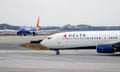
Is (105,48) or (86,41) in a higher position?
(86,41)

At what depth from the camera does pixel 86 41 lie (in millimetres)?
39844

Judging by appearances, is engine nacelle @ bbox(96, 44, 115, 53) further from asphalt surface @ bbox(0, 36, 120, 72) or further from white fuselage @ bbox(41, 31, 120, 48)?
asphalt surface @ bbox(0, 36, 120, 72)

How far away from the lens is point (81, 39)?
4003cm

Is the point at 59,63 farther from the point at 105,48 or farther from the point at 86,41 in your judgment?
the point at 86,41

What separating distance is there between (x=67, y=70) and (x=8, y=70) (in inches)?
137

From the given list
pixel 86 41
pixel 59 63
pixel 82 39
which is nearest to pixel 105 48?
pixel 86 41

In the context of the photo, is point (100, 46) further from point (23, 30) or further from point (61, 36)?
point (23, 30)

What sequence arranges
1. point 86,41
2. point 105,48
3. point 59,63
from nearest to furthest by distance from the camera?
point 59,63 → point 105,48 → point 86,41

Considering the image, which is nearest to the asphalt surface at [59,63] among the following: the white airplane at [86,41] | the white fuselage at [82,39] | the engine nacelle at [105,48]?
the engine nacelle at [105,48]

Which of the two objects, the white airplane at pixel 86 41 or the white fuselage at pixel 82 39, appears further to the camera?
the white fuselage at pixel 82 39

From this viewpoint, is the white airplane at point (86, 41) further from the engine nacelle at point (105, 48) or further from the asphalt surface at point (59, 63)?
the asphalt surface at point (59, 63)

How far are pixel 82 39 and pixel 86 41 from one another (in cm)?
45

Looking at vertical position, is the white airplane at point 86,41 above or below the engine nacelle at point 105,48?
above

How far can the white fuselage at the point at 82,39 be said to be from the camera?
3959cm
